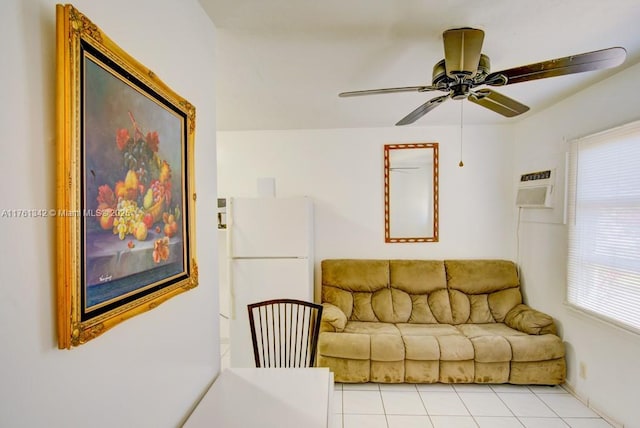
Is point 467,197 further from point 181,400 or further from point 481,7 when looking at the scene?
point 181,400

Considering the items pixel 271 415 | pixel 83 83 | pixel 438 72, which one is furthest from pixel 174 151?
pixel 438 72

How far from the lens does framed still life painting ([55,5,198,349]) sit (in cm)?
65

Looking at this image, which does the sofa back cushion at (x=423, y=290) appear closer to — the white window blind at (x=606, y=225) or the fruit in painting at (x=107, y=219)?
the white window blind at (x=606, y=225)

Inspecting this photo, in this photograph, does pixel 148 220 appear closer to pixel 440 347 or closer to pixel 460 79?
pixel 460 79

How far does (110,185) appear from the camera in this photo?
2.59 feet

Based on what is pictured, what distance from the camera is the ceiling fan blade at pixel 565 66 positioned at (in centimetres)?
126

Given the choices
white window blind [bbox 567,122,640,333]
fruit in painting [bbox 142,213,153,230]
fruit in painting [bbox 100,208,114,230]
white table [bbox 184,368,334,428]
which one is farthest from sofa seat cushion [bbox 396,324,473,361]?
fruit in painting [bbox 100,208,114,230]

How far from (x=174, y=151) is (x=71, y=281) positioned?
623mm

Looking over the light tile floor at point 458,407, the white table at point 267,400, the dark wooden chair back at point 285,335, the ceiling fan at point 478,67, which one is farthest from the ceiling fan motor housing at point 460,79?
the light tile floor at point 458,407

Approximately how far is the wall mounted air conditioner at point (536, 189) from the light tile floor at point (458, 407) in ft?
5.71

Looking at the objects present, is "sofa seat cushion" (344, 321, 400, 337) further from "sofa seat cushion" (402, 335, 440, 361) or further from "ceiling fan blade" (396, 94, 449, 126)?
"ceiling fan blade" (396, 94, 449, 126)

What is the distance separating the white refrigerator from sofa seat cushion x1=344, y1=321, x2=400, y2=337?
23.0 inches

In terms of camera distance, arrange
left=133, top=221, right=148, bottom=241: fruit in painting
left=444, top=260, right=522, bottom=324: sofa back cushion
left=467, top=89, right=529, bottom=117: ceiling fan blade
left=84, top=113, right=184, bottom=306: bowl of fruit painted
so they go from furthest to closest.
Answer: left=444, top=260, right=522, bottom=324: sofa back cushion < left=467, top=89, right=529, bottom=117: ceiling fan blade < left=133, top=221, right=148, bottom=241: fruit in painting < left=84, top=113, right=184, bottom=306: bowl of fruit painted

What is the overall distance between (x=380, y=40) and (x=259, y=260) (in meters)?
2.12
